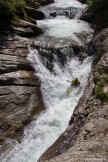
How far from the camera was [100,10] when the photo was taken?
78.2 ft

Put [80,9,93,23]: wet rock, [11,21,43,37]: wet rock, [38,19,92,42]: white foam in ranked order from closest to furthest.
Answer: [11,21,43,37]: wet rock < [38,19,92,42]: white foam < [80,9,93,23]: wet rock

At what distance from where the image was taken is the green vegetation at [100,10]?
23078mm

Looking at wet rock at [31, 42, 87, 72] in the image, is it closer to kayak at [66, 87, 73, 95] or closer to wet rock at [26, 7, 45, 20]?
kayak at [66, 87, 73, 95]

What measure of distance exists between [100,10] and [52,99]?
10674 mm

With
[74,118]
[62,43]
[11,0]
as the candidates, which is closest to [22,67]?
[62,43]

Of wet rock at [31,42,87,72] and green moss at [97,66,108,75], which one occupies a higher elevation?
green moss at [97,66,108,75]

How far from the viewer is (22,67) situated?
1795 cm

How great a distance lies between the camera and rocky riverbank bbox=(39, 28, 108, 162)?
8.01m

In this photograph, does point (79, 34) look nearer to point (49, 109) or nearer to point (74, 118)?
point (49, 109)

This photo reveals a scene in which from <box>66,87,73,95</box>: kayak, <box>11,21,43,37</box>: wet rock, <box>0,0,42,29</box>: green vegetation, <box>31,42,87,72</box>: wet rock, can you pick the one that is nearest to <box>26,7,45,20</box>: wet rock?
<box>0,0,42,29</box>: green vegetation

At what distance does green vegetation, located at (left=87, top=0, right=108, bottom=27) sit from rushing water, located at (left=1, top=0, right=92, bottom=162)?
1.42m

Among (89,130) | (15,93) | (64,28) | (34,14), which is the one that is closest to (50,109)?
(15,93)

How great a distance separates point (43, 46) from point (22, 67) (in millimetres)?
3529

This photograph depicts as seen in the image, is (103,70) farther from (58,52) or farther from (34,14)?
(34,14)
